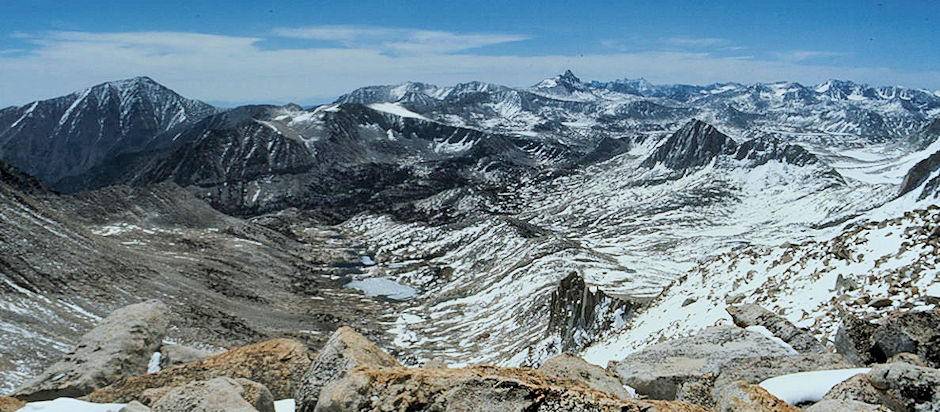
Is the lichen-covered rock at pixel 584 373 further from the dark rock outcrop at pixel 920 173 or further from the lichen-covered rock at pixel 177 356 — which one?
the dark rock outcrop at pixel 920 173

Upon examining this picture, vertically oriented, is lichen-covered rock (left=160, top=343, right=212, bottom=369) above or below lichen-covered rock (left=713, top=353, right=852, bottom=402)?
below

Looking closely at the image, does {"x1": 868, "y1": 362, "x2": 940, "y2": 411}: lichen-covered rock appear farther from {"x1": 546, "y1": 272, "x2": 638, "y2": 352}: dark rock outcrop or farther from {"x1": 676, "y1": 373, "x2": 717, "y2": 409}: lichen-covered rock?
{"x1": 546, "y1": 272, "x2": 638, "y2": 352}: dark rock outcrop

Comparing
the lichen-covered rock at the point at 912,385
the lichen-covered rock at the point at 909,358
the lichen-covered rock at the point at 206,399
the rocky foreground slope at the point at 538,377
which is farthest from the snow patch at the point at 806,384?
the lichen-covered rock at the point at 206,399

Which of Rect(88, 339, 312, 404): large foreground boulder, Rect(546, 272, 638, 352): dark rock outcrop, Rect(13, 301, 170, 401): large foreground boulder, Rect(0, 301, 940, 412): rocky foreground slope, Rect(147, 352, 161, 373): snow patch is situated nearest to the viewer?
Rect(0, 301, 940, 412): rocky foreground slope

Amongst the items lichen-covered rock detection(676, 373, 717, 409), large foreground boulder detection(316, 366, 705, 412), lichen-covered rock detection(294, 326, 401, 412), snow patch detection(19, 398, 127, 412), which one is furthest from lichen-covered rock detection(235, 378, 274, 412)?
lichen-covered rock detection(676, 373, 717, 409)

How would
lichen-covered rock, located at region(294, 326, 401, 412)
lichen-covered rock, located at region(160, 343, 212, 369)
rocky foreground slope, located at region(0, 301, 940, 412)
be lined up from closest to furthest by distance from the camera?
rocky foreground slope, located at region(0, 301, 940, 412)
lichen-covered rock, located at region(294, 326, 401, 412)
lichen-covered rock, located at region(160, 343, 212, 369)

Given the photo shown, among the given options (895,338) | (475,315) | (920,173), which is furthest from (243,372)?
(920,173)
